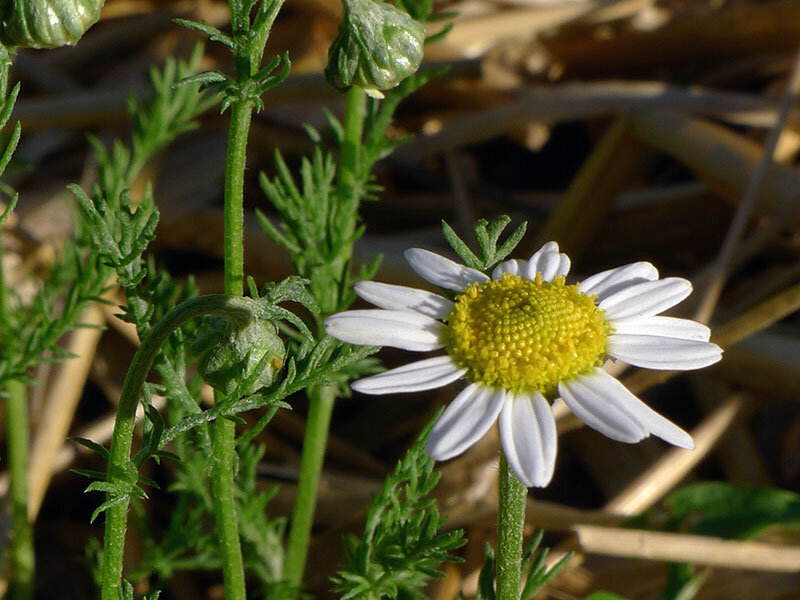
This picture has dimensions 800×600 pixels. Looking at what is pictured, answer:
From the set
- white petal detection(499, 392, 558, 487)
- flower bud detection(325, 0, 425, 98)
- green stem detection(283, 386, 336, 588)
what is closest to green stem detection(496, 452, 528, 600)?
white petal detection(499, 392, 558, 487)

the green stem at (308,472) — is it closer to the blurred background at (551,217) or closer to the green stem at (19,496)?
the blurred background at (551,217)

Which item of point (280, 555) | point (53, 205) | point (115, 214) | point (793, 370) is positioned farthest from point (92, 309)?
point (793, 370)

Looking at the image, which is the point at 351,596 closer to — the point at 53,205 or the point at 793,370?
the point at 793,370

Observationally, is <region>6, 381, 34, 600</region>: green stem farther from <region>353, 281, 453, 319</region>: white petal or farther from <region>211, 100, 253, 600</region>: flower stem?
<region>353, 281, 453, 319</region>: white petal

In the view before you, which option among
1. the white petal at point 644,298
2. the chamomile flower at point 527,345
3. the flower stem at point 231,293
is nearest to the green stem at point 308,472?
the flower stem at point 231,293

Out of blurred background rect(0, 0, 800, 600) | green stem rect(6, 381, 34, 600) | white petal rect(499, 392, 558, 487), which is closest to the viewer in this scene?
white petal rect(499, 392, 558, 487)

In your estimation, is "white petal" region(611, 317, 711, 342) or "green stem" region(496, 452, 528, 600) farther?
"white petal" region(611, 317, 711, 342)
